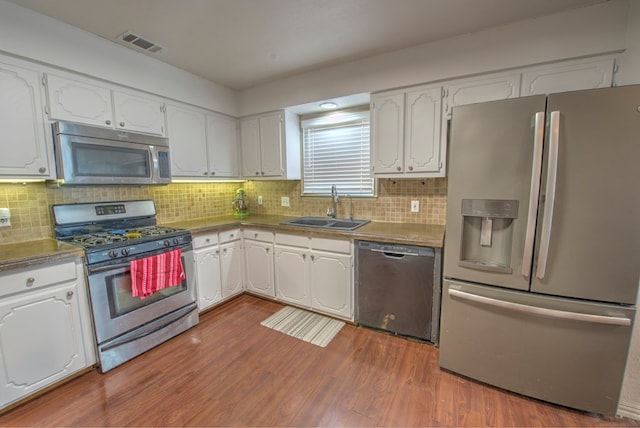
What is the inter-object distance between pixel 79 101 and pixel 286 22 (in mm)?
1685

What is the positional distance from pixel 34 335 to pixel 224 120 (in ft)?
8.26

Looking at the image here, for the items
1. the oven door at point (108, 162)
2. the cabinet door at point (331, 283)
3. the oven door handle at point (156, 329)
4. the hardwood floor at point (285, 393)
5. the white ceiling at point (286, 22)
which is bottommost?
the hardwood floor at point (285, 393)

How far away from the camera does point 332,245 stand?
248 centimetres

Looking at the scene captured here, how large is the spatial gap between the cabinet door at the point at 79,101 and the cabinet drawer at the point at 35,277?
1.08 m

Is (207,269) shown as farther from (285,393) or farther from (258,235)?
(285,393)

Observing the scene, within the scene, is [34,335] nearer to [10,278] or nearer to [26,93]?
[10,278]

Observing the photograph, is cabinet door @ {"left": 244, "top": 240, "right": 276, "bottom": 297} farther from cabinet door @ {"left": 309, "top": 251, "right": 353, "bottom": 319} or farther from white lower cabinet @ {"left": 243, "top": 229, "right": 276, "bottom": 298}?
cabinet door @ {"left": 309, "top": 251, "right": 353, "bottom": 319}

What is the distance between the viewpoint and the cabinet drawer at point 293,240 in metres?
2.64

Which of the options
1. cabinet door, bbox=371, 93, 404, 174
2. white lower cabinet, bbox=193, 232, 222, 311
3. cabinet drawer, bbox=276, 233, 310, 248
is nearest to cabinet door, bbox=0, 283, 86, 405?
white lower cabinet, bbox=193, 232, 222, 311

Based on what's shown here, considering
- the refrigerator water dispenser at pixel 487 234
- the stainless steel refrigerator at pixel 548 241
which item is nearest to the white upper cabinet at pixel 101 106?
the stainless steel refrigerator at pixel 548 241

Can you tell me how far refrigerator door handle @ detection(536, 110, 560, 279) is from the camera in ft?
4.66

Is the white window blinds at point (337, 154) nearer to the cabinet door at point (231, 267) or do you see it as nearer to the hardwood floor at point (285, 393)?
the cabinet door at point (231, 267)

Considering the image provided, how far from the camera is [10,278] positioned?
1.55 m

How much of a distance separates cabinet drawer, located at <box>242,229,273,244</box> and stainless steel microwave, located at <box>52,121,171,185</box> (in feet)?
3.16
